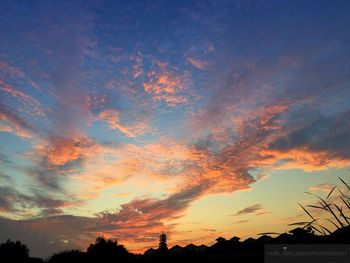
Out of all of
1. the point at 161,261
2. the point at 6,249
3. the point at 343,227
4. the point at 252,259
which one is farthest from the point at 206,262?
the point at 6,249

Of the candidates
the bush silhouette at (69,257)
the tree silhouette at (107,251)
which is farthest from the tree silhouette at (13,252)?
A: the tree silhouette at (107,251)

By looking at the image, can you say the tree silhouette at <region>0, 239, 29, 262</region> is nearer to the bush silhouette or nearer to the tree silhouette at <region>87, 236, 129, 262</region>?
the bush silhouette

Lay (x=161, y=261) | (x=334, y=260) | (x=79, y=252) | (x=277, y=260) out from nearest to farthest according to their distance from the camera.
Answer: (x=334, y=260)
(x=277, y=260)
(x=161, y=261)
(x=79, y=252)


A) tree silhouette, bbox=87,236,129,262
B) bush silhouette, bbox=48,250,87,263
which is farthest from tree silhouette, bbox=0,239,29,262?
tree silhouette, bbox=87,236,129,262

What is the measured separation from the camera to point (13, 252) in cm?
4262

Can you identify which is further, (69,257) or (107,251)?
(107,251)

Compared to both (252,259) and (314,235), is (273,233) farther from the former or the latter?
(252,259)

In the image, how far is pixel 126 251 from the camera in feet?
149

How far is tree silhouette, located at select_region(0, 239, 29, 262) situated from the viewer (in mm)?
41625

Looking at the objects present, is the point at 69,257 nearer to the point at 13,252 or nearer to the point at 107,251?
the point at 107,251

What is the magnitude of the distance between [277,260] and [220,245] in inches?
842

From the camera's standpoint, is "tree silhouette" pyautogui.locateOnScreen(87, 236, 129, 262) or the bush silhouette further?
"tree silhouette" pyautogui.locateOnScreen(87, 236, 129, 262)

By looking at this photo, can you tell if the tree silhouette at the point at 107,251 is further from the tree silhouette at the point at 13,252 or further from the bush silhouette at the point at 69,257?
the tree silhouette at the point at 13,252

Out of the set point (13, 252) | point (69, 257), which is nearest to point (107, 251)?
point (69, 257)
